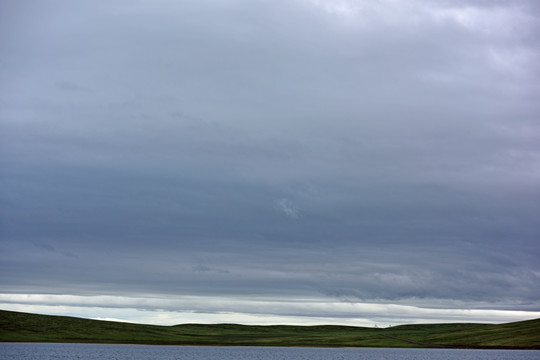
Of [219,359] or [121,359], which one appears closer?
[121,359]

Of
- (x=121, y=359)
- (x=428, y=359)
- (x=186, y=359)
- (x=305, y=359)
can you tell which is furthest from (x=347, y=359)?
(x=121, y=359)

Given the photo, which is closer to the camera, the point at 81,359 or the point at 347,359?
the point at 81,359

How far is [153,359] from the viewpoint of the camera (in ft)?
615

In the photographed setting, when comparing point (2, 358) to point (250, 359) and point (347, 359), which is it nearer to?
point (250, 359)

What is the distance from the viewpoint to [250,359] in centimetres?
18962

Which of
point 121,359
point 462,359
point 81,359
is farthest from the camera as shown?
point 462,359

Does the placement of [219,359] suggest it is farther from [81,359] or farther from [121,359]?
[81,359]

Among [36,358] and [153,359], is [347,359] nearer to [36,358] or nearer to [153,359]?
[153,359]

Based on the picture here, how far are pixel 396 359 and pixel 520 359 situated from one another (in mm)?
34701

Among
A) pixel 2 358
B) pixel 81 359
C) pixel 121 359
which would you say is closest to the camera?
pixel 2 358

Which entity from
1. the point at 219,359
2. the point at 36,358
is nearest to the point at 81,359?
the point at 36,358

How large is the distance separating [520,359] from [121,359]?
10663 cm

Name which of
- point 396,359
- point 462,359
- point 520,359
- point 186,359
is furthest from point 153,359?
point 520,359

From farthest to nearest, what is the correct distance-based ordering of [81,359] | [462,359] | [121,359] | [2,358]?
[462,359] → [121,359] → [81,359] → [2,358]
